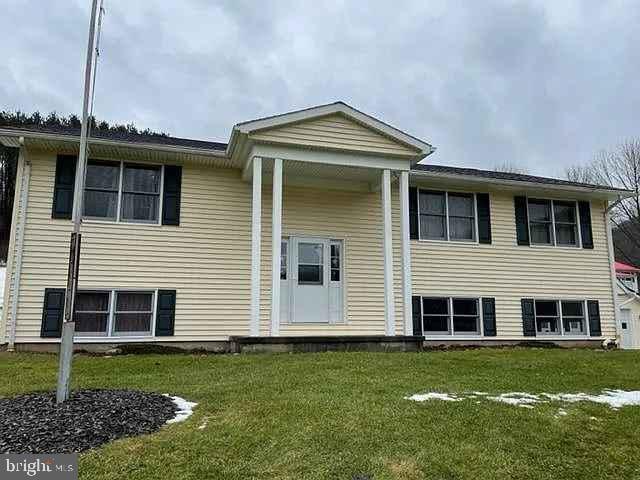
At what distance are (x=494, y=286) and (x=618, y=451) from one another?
A: 25.3ft

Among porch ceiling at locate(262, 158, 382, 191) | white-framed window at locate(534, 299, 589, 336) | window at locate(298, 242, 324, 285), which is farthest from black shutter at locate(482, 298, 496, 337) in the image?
window at locate(298, 242, 324, 285)

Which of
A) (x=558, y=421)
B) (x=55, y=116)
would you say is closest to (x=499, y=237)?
(x=558, y=421)

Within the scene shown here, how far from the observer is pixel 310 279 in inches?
392

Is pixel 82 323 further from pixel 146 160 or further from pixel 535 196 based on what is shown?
pixel 535 196

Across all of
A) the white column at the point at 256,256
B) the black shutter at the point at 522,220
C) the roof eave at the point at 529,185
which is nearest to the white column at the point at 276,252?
the white column at the point at 256,256

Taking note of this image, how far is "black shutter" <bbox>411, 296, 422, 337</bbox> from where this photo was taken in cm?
1040

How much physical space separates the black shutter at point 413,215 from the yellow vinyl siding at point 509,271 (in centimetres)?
20

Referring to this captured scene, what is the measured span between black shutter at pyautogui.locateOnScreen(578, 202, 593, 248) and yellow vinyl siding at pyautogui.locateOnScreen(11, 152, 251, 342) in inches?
324

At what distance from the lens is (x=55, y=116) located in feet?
82.9

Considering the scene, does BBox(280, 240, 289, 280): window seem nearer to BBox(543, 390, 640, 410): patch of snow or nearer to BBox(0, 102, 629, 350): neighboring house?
BBox(0, 102, 629, 350): neighboring house

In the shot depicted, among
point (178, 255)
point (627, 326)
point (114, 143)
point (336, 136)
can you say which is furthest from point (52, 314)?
Answer: point (627, 326)

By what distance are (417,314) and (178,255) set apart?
16.9ft

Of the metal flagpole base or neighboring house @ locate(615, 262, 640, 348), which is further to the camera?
neighboring house @ locate(615, 262, 640, 348)

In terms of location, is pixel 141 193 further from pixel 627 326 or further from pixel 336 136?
pixel 627 326
